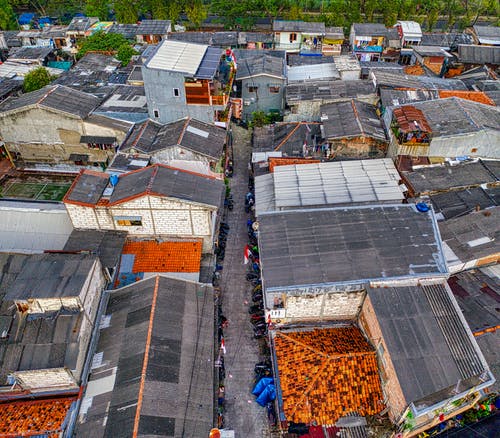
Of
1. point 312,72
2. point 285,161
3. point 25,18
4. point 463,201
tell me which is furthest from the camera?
point 25,18

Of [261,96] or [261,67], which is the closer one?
[261,67]

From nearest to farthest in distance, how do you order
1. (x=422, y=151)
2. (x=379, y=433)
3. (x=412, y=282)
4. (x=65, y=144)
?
(x=379, y=433), (x=412, y=282), (x=422, y=151), (x=65, y=144)

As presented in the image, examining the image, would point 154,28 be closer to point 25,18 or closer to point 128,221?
point 25,18

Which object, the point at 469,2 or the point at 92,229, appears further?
the point at 469,2

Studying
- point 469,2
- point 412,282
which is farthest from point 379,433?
point 469,2

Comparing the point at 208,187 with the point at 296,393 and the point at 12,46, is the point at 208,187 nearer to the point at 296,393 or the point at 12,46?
the point at 296,393

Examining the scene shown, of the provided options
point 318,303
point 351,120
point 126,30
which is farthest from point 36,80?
point 318,303
